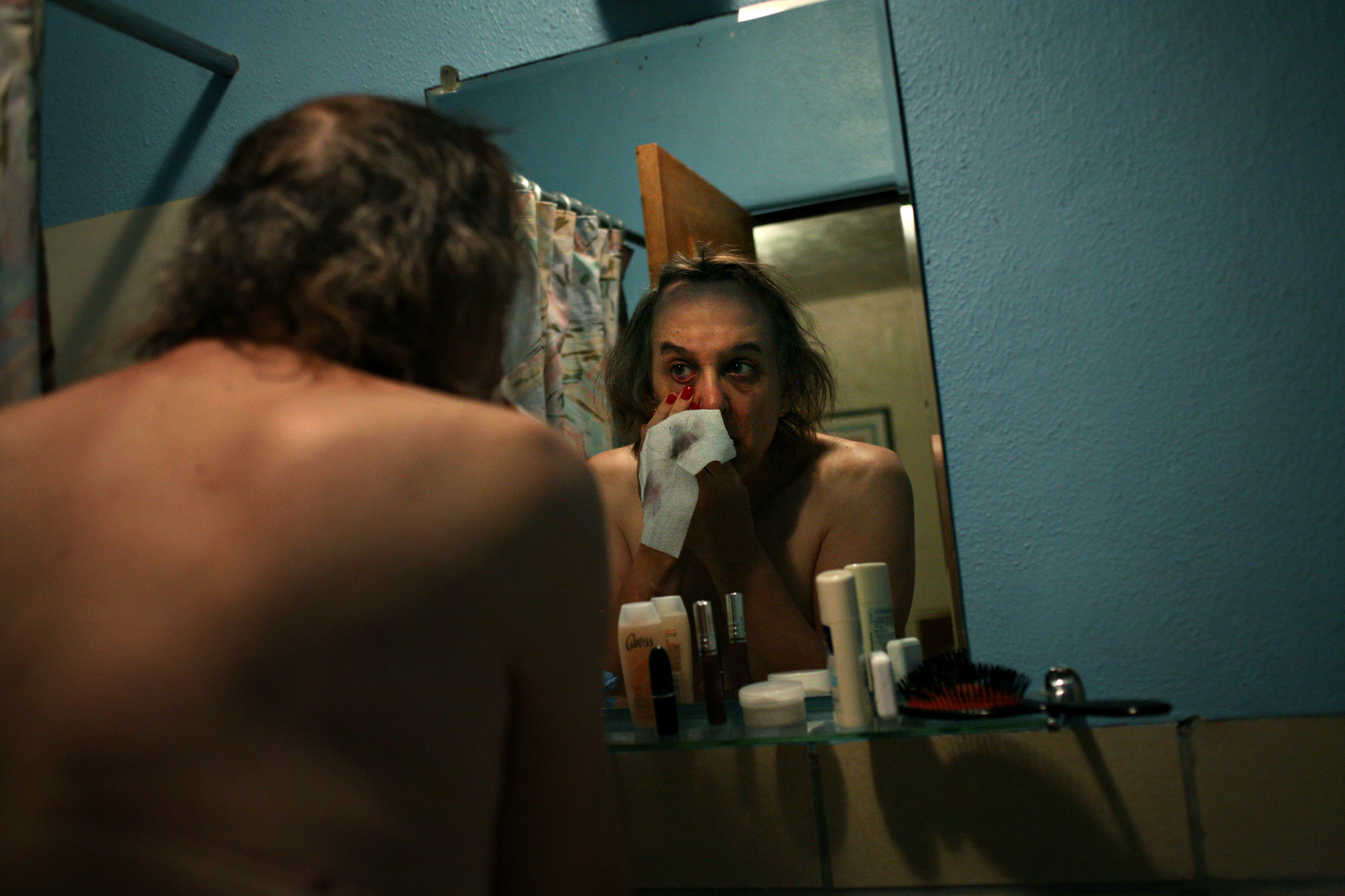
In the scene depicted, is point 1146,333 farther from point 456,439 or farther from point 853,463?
point 456,439

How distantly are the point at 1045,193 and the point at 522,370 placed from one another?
63 cm

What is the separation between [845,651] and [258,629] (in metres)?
0.64

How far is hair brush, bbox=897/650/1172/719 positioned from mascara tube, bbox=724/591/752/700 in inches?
6.9

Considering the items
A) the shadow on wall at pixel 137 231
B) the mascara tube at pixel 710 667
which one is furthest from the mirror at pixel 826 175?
the shadow on wall at pixel 137 231

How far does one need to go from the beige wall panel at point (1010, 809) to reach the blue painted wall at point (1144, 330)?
0.11 m

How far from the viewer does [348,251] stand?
0.57 meters

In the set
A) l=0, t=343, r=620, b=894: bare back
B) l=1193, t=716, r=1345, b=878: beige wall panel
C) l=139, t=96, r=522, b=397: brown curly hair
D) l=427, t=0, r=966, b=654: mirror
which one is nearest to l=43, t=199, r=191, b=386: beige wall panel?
l=427, t=0, r=966, b=654: mirror

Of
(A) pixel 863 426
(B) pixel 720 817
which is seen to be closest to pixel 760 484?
(A) pixel 863 426

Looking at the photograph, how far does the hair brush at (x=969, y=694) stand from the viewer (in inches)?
35.9

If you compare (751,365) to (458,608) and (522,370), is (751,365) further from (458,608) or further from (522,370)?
(458,608)

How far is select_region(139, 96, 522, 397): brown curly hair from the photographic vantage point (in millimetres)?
565

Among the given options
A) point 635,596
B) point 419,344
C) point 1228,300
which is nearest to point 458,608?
point 419,344

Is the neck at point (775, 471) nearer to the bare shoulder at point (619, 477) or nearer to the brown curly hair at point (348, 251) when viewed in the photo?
the bare shoulder at point (619, 477)

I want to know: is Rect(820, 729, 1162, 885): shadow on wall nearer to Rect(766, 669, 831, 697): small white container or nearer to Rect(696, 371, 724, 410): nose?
Rect(766, 669, 831, 697): small white container
